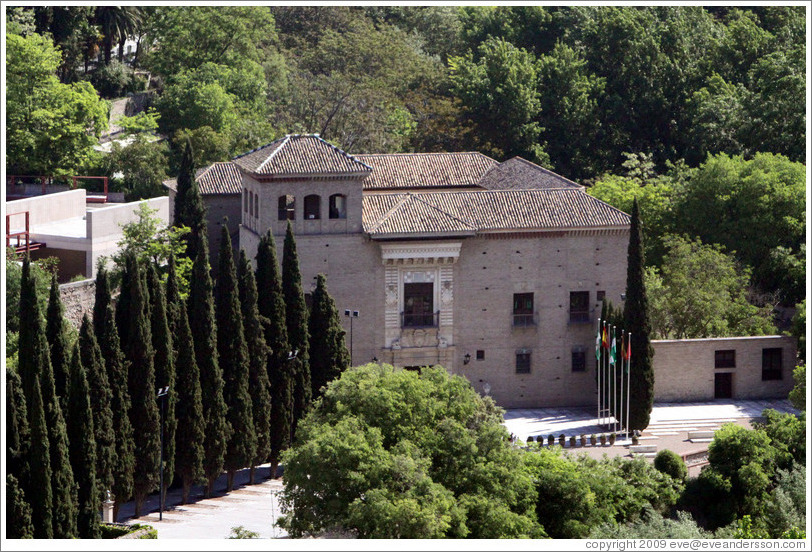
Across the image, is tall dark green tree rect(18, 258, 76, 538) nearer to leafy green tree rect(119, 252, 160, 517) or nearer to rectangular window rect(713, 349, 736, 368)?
leafy green tree rect(119, 252, 160, 517)

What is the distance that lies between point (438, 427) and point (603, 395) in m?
14.2

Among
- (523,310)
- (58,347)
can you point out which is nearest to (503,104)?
(523,310)

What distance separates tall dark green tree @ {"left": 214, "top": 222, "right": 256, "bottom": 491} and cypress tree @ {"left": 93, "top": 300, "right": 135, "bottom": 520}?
520 cm

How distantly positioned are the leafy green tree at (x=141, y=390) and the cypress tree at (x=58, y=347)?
3.25 meters

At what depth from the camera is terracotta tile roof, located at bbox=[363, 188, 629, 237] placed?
61219mm

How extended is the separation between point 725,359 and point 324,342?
15540mm

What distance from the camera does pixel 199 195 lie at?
67125 millimetres

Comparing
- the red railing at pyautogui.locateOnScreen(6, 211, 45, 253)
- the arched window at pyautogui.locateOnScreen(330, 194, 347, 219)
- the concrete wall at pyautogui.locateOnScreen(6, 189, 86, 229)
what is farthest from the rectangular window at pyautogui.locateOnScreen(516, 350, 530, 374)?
the concrete wall at pyautogui.locateOnScreen(6, 189, 86, 229)

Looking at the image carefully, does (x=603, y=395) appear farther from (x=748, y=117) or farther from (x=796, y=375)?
(x=748, y=117)

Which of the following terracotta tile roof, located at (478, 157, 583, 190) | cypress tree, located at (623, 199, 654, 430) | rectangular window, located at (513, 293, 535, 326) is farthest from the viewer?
terracotta tile roof, located at (478, 157, 583, 190)

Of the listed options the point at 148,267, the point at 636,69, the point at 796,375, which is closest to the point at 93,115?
the point at 636,69

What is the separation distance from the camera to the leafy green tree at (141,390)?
5009 centimetres

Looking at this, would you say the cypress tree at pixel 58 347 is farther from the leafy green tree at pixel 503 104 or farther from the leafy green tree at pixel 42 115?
the leafy green tree at pixel 503 104

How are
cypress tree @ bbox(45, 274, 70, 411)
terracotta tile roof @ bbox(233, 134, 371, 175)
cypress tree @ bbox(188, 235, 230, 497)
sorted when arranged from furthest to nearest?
terracotta tile roof @ bbox(233, 134, 371, 175)
cypress tree @ bbox(188, 235, 230, 497)
cypress tree @ bbox(45, 274, 70, 411)
